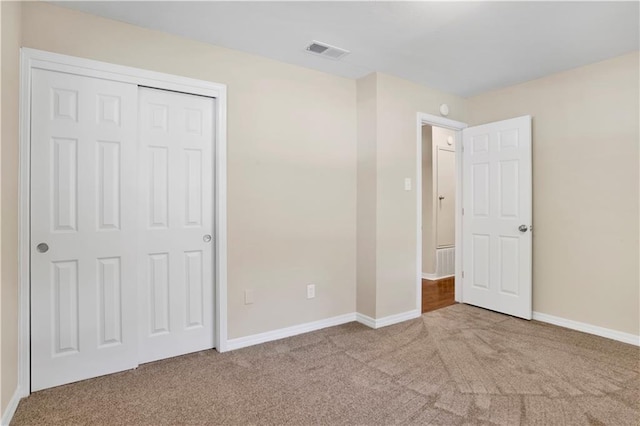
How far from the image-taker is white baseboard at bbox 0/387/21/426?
1.82 metres

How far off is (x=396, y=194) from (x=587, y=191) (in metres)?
1.73

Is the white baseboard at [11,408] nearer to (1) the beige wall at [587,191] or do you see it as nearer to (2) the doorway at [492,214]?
(2) the doorway at [492,214]

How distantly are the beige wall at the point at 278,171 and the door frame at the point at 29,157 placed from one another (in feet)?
0.21

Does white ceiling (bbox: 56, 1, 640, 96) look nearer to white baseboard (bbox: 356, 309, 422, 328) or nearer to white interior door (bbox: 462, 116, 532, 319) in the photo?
white interior door (bbox: 462, 116, 532, 319)

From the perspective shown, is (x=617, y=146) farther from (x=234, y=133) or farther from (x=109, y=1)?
(x=109, y=1)

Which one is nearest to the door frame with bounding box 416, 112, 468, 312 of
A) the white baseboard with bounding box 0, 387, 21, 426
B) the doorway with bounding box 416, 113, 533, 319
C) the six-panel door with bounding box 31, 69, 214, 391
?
the doorway with bounding box 416, 113, 533, 319

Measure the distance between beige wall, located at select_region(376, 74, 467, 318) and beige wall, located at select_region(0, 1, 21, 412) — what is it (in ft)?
8.83

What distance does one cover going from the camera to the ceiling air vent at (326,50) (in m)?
2.78

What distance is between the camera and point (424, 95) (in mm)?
3768

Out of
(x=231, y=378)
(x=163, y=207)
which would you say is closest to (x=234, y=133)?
(x=163, y=207)

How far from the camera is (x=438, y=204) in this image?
573 cm

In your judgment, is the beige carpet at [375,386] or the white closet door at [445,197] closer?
the beige carpet at [375,386]

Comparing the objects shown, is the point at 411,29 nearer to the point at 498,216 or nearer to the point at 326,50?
the point at 326,50

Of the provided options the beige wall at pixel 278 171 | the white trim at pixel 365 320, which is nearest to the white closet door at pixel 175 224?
the beige wall at pixel 278 171
